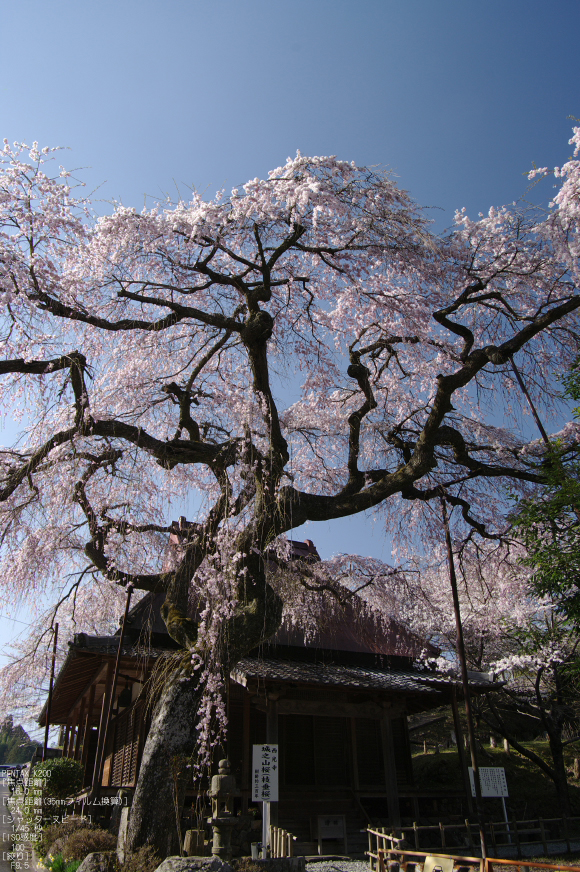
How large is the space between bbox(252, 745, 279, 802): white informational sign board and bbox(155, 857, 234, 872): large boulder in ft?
12.0

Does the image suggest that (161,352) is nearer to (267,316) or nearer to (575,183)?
(267,316)

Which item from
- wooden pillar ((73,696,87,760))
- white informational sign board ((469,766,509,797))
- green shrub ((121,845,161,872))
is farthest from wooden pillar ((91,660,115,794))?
white informational sign board ((469,766,509,797))

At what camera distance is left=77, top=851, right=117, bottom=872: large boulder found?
5420mm

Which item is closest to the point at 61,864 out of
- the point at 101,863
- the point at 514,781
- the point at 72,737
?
the point at 101,863

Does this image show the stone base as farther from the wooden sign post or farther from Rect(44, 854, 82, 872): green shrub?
Rect(44, 854, 82, 872): green shrub

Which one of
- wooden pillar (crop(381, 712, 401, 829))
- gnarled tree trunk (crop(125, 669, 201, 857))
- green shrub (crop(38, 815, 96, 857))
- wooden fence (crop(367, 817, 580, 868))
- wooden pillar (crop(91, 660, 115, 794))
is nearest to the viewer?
gnarled tree trunk (crop(125, 669, 201, 857))

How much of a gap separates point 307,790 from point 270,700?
271 cm

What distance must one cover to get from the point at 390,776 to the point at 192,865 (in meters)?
7.24

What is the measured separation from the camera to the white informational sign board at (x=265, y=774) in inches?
322

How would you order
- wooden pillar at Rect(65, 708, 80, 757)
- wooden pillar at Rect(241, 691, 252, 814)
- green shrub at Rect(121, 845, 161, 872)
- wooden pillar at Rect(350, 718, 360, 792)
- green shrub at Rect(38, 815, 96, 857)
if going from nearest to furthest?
1. green shrub at Rect(121, 845, 161, 872)
2. green shrub at Rect(38, 815, 96, 857)
3. wooden pillar at Rect(241, 691, 252, 814)
4. wooden pillar at Rect(350, 718, 360, 792)
5. wooden pillar at Rect(65, 708, 80, 757)

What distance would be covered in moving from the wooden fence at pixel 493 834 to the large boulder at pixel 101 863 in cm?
451

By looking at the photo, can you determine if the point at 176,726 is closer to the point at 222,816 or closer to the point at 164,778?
the point at 164,778

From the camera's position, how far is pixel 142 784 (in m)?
5.55

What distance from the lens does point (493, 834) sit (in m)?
9.16
